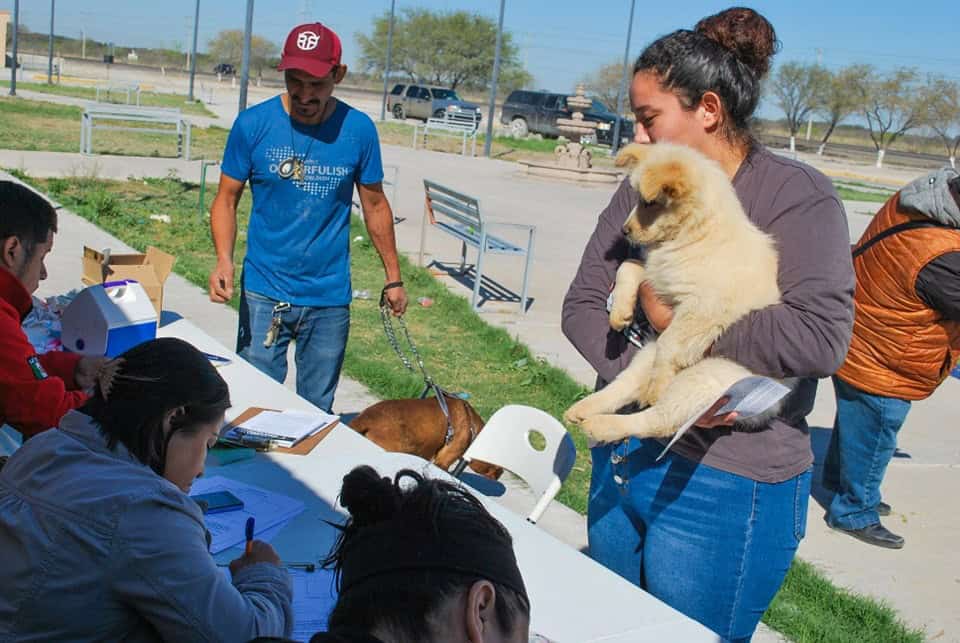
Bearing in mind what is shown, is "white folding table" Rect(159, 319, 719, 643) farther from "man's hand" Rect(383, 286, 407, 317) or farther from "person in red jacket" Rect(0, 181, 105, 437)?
"man's hand" Rect(383, 286, 407, 317)

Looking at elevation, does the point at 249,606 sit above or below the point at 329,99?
below

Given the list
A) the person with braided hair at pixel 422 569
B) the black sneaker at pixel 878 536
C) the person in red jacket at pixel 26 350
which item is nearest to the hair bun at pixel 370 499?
the person with braided hair at pixel 422 569

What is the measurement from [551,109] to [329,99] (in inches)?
1422

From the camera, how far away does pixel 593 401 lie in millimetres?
2434

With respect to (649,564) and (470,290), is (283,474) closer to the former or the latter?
(649,564)

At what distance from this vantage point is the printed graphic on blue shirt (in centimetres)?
442

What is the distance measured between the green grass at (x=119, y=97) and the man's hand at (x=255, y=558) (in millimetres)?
32054

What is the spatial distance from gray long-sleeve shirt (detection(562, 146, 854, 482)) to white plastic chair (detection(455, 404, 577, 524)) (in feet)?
4.19

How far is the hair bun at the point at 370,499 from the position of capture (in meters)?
1.36

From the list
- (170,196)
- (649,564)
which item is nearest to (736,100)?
(649,564)

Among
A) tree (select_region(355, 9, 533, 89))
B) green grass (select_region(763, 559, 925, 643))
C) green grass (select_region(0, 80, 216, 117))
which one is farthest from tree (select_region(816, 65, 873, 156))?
green grass (select_region(763, 559, 925, 643))

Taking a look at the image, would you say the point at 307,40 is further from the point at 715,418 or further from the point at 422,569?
the point at 422,569

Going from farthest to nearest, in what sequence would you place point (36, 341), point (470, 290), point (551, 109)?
point (551, 109), point (470, 290), point (36, 341)

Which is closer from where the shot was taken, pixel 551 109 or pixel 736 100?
pixel 736 100
